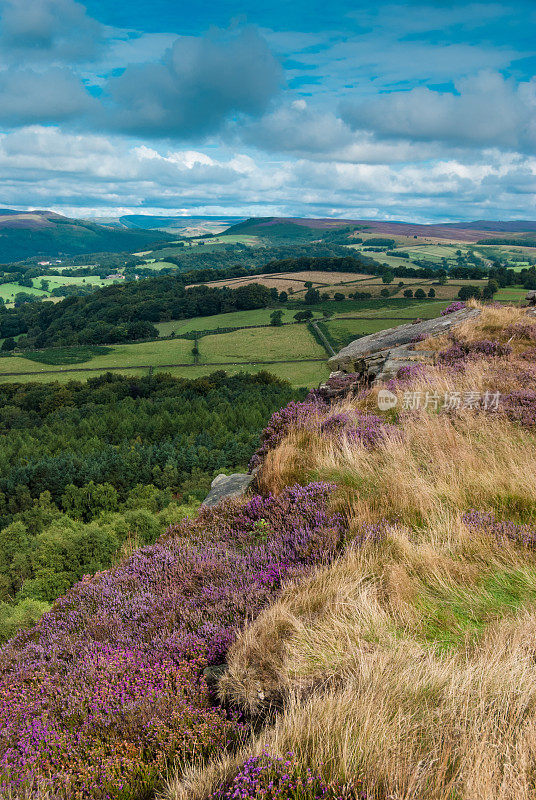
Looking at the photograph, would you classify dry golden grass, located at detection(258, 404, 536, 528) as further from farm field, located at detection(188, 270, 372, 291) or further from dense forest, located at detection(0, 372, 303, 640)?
farm field, located at detection(188, 270, 372, 291)

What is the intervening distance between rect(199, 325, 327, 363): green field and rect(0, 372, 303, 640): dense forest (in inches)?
438

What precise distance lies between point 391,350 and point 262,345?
84.3 meters

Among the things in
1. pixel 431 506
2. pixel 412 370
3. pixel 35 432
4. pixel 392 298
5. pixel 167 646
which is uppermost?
pixel 392 298

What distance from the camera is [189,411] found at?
231 feet

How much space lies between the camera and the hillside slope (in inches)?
91.2

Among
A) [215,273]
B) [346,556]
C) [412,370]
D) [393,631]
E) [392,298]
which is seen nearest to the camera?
[393,631]

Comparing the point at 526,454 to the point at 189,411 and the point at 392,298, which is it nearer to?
the point at 189,411

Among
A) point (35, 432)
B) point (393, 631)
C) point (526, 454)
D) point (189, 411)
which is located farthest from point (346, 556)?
point (35, 432)

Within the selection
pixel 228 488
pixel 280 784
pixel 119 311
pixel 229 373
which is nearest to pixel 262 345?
pixel 229 373

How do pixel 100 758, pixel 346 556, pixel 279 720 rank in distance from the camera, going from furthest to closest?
pixel 346 556
pixel 100 758
pixel 279 720

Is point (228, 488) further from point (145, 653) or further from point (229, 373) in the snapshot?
point (229, 373)

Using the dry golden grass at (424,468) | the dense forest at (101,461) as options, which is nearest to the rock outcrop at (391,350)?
the dry golden grass at (424,468)

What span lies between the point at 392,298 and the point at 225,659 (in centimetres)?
12082

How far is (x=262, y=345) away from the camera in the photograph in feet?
318
